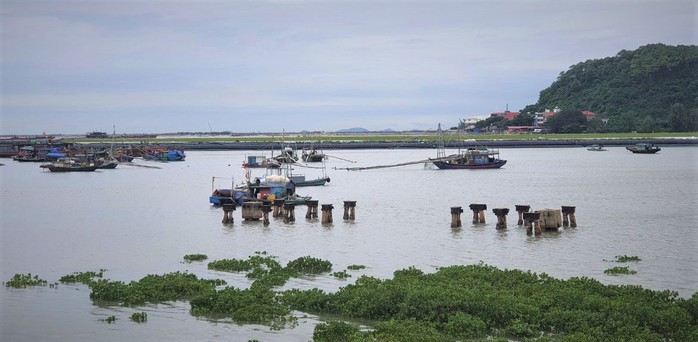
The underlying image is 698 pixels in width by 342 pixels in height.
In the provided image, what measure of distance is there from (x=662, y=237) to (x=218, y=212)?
898 inches

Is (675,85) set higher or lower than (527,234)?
higher

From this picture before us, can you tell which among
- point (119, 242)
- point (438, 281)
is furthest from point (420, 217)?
point (438, 281)

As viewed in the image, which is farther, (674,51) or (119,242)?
(674,51)

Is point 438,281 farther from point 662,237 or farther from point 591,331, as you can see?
point 662,237

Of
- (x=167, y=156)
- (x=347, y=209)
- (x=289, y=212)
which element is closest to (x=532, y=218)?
(x=347, y=209)

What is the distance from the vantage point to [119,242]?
112 ft

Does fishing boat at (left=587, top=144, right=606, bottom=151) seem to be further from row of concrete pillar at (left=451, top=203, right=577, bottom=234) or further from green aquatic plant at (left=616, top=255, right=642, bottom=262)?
green aquatic plant at (left=616, top=255, right=642, bottom=262)

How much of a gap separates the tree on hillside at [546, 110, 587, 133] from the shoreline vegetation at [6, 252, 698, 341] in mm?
157125

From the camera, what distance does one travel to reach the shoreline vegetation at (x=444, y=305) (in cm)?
1797

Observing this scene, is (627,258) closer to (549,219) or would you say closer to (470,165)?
(549,219)

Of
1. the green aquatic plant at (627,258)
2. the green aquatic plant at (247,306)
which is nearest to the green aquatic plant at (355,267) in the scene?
the green aquatic plant at (247,306)

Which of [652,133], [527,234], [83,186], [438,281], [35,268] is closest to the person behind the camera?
[438,281]

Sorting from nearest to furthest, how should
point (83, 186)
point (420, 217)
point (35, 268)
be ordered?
1. point (35, 268)
2. point (420, 217)
3. point (83, 186)

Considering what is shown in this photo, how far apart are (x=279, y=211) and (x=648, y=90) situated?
149 m
